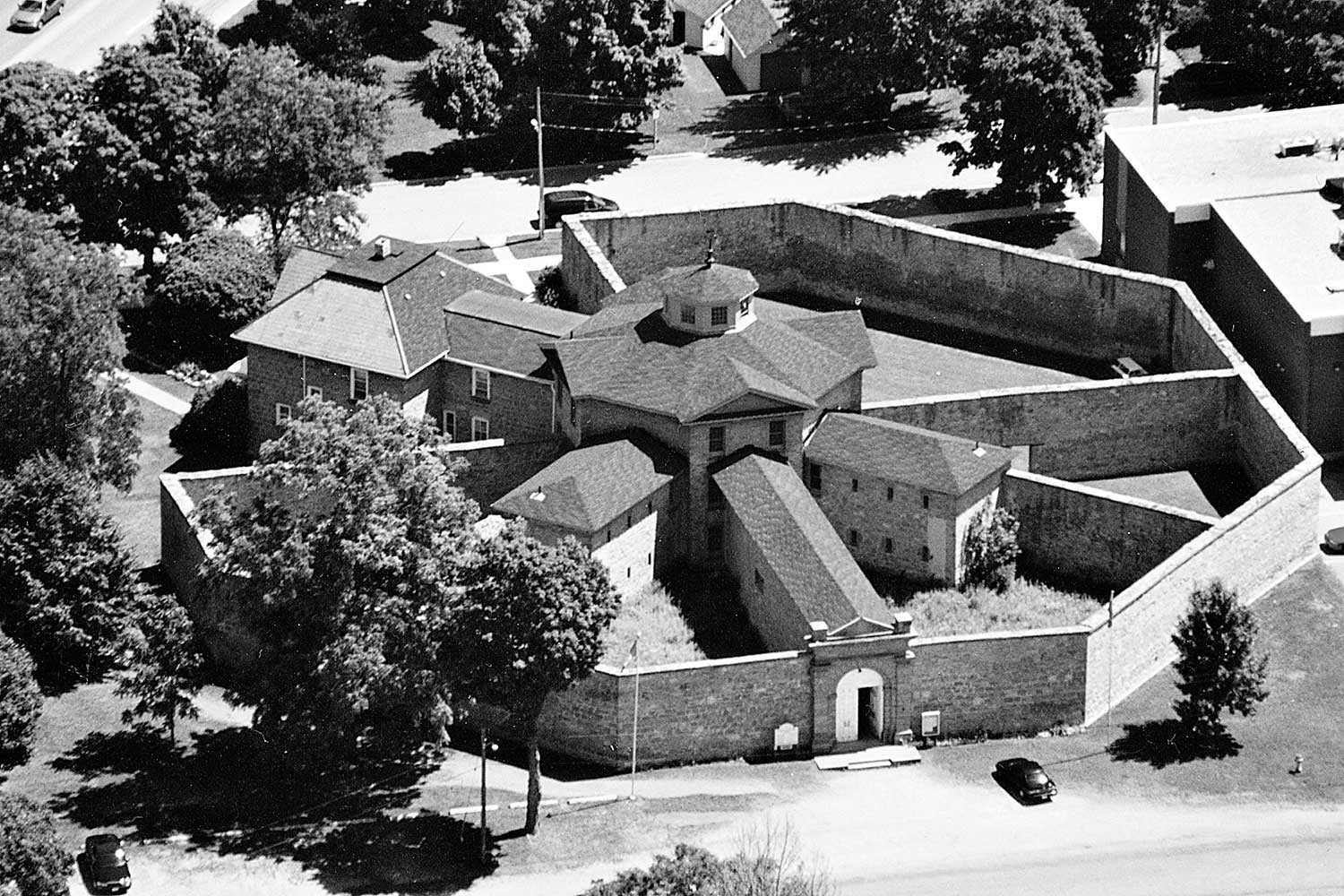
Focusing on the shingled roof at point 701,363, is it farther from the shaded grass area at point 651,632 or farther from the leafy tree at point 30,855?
the leafy tree at point 30,855

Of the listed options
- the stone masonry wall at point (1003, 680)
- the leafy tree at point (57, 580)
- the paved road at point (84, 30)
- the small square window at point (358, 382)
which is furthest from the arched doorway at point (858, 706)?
the paved road at point (84, 30)

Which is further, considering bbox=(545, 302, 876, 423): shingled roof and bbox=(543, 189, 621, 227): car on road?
bbox=(543, 189, 621, 227): car on road

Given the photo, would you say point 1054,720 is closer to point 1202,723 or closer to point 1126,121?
point 1202,723

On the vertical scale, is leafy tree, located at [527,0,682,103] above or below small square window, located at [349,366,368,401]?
above

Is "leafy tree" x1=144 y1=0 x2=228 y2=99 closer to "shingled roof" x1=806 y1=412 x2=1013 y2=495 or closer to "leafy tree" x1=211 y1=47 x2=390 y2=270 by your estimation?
"leafy tree" x1=211 y1=47 x2=390 y2=270

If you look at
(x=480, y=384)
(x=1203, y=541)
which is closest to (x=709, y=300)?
(x=480, y=384)

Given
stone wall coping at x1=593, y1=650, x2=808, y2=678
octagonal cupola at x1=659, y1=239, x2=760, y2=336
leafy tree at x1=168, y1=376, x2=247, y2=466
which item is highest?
octagonal cupola at x1=659, y1=239, x2=760, y2=336

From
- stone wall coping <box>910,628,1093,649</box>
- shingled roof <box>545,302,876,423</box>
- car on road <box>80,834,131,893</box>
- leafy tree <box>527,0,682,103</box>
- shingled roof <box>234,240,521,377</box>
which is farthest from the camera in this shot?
leafy tree <box>527,0,682,103</box>

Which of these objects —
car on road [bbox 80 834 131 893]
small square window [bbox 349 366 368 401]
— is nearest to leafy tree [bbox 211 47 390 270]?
small square window [bbox 349 366 368 401]
